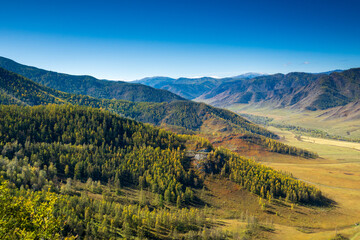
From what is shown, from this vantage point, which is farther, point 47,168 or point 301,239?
point 47,168

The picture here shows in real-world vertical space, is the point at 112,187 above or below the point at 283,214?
below

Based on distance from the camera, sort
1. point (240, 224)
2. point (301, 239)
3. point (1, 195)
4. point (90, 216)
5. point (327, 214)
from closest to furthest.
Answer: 1. point (1, 195)
2. point (90, 216)
3. point (301, 239)
4. point (240, 224)
5. point (327, 214)

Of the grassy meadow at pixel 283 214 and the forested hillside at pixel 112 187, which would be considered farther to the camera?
the grassy meadow at pixel 283 214

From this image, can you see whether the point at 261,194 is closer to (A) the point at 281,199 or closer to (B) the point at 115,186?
(A) the point at 281,199

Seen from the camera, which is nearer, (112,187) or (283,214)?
(283,214)

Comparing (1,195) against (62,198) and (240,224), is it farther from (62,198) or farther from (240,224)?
(240,224)

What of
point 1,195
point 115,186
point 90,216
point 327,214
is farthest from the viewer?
point 115,186

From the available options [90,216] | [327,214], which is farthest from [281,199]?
[90,216]

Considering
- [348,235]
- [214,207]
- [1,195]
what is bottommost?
[214,207]

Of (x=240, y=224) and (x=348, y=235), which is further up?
(x=348, y=235)

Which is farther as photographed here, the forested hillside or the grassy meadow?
the grassy meadow
